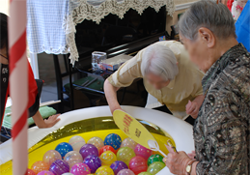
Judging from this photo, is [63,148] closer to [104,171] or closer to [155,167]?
[104,171]

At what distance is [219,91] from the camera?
798 millimetres

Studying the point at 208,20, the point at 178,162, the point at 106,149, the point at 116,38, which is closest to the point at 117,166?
the point at 106,149

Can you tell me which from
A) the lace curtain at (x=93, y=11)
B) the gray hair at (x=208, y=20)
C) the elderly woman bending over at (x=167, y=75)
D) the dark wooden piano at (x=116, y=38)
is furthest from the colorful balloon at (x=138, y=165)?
the lace curtain at (x=93, y=11)

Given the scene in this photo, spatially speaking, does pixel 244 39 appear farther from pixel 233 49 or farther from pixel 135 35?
pixel 135 35

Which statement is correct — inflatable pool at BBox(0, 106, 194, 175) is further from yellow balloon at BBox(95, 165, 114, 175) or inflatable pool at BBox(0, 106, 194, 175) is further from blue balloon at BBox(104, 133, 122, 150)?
yellow balloon at BBox(95, 165, 114, 175)

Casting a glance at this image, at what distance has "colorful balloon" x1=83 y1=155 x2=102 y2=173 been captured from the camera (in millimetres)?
1496

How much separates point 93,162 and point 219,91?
986 mm

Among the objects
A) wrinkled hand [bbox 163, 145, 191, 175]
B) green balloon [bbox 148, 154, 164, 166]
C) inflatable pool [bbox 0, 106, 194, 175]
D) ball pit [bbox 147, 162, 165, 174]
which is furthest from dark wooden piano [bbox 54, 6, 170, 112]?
Answer: wrinkled hand [bbox 163, 145, 191, 175]

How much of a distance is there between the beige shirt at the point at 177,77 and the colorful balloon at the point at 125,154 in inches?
18.0

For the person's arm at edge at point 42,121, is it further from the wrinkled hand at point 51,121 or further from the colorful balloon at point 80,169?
the colorful balloon at point 80,169

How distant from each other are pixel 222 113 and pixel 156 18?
3295 mm

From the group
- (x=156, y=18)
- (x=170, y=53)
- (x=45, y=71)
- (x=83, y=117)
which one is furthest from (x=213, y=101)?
(x=45, y=71)

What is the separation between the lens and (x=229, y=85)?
2.63ft

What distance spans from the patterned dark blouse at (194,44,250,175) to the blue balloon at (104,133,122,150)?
3.12 feet
